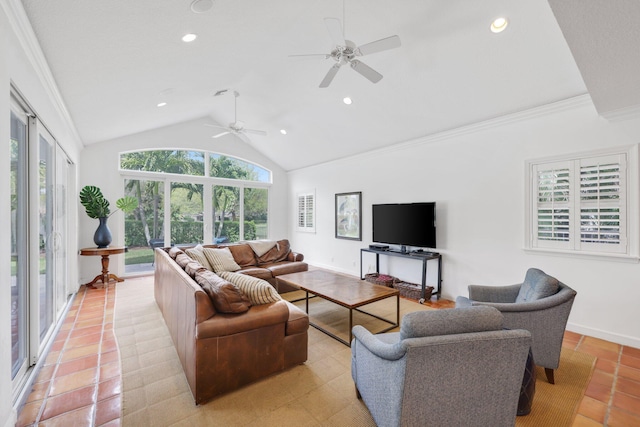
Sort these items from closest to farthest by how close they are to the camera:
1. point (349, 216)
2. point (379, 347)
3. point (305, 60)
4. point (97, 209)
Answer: point (379, 347) → point (305, 60) → point (97, 209) → point (349, 216)

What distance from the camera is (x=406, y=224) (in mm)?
4773

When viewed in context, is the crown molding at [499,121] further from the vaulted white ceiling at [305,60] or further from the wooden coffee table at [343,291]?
the wooden coffee table at [343,291]

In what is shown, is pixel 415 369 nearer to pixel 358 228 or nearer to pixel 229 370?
pixel 229 370

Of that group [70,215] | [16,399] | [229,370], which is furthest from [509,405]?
[70,215]

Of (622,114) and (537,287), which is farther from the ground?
(622,114)

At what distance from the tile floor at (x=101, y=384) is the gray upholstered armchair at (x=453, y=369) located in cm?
95

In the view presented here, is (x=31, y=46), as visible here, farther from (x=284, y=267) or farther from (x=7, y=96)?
(x=284, y=267)

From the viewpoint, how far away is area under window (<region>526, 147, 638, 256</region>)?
9.61ft

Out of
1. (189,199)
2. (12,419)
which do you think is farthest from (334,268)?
(12,419)

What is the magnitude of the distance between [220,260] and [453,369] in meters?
3.82

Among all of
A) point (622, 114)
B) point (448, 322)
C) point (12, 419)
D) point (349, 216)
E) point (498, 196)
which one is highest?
point (622, 114)

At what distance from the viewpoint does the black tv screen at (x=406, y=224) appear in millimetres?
4457

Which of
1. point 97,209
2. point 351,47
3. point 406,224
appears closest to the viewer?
point 351,47

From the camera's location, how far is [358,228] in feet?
19.7
